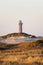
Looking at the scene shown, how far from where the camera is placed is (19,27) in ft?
327

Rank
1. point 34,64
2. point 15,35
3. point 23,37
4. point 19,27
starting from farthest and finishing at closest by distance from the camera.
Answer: point 19,27 → point 15,35 → point 23,37 → point 34,64

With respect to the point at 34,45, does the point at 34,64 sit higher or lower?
higher

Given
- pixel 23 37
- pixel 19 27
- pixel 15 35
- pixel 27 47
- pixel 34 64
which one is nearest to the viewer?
pixel 34 64

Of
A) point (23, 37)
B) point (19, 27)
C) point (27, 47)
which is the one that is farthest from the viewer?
point (19, 27)

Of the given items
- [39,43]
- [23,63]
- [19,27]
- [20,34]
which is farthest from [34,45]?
[19,27]

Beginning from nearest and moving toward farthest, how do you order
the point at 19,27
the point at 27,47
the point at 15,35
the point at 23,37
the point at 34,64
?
1. the point at 34,64
2. the point at 27,47
3. the point at 23,37
4. the point at 15,35
5. the point at 19,27

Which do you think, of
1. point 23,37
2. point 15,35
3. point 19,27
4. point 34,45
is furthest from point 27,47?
point 19,27

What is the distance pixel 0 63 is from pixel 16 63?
5.22ft

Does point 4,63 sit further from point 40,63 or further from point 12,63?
point 40,63

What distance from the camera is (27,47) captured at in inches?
2185

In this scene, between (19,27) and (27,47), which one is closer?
(27,47)

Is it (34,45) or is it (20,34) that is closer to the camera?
(34,45)

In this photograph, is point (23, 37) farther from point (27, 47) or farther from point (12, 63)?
point (12, 63)

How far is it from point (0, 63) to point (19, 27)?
6908cm
